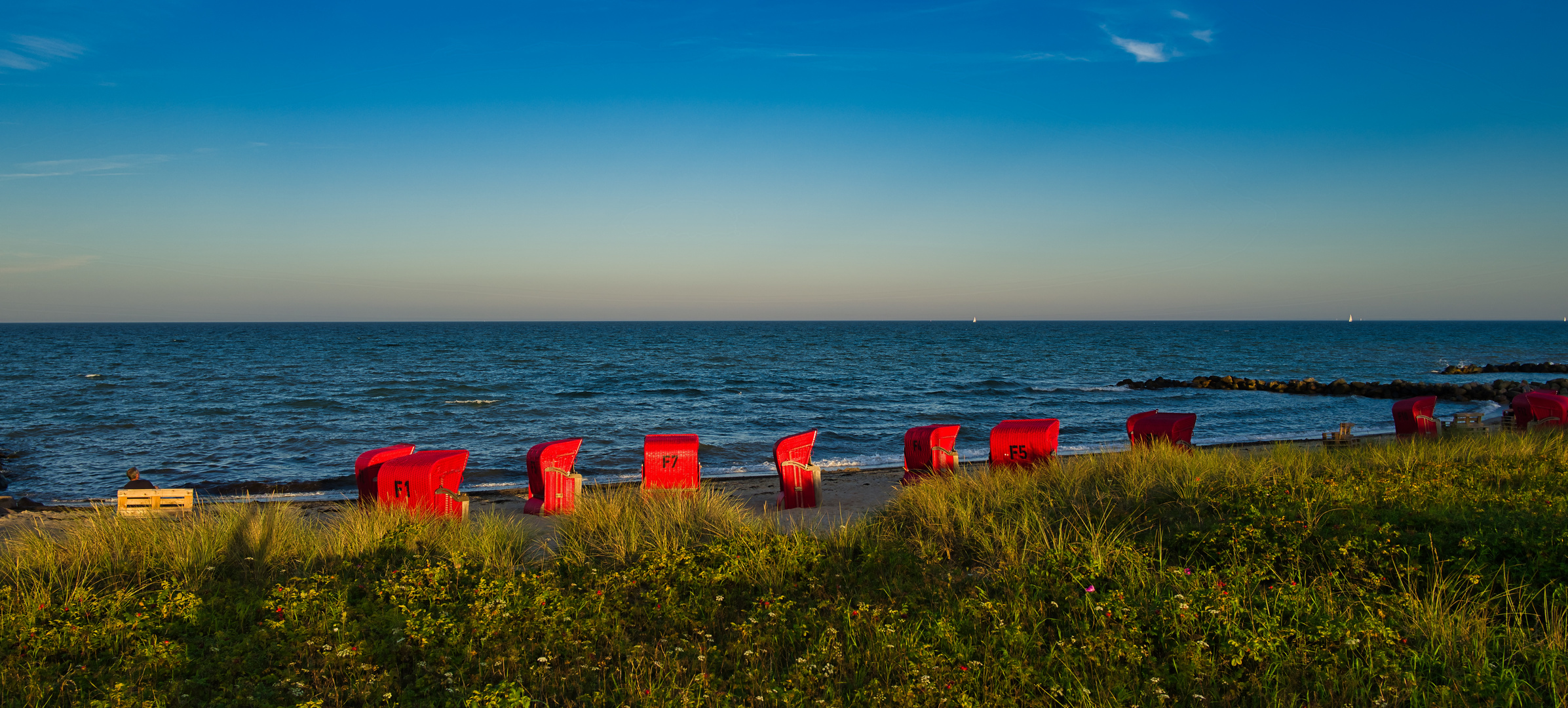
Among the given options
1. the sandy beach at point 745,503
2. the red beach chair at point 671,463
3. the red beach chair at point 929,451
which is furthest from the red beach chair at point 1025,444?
the red beach chair at point 671,463

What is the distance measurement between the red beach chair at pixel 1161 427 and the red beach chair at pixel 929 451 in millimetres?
2718

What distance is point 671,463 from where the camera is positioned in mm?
10141

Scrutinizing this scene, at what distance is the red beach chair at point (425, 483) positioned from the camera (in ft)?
29.7

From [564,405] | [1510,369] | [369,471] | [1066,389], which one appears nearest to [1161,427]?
[369,471]

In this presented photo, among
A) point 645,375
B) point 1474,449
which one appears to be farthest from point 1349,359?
point 1474,449

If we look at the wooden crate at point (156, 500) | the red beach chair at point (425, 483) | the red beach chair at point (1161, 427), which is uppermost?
the red beach chair at point (1161, 427)

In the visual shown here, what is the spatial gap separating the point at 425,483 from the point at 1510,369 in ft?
197

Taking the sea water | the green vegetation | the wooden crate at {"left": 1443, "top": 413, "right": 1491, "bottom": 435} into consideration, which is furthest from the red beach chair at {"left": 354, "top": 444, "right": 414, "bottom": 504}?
the wooden crate at {"left": 1443, "top": 413, "right": 1491, "bottom": 435}

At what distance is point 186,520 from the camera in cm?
770

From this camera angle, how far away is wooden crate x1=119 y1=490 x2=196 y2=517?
9.92 meters

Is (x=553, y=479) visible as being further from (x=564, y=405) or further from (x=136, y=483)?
(x=564, y=405)

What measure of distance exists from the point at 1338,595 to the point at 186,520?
968cm

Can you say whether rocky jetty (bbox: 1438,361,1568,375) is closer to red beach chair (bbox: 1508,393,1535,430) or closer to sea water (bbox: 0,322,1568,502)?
sea water (bbox: 0,322,1568,502)

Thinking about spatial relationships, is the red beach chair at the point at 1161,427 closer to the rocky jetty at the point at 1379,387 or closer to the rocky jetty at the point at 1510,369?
the rocky jetty at the point at 1379,387
